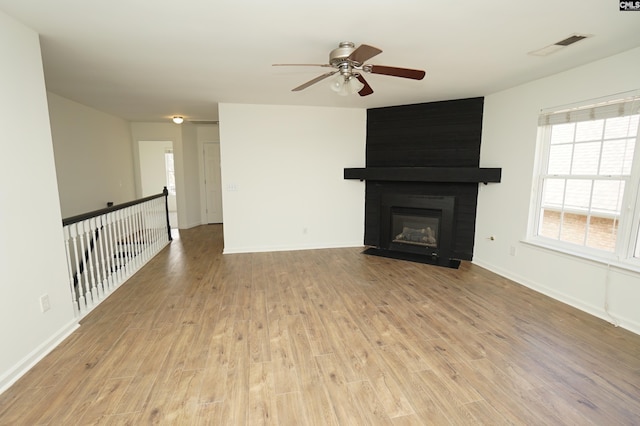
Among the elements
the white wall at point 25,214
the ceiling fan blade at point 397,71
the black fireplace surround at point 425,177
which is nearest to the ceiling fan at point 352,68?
the ceiling fan blade at point 397,71

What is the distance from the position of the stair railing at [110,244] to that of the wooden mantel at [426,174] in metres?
3.34

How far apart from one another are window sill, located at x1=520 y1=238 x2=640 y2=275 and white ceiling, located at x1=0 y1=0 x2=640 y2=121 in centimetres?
188

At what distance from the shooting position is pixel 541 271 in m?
3.36

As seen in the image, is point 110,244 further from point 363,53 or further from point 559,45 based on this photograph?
point 559,45

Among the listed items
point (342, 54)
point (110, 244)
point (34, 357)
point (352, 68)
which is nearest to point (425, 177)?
point (352, 68)

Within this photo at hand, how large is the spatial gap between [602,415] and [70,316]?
391cm

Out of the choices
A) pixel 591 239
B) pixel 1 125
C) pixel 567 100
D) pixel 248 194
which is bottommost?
pixel 591 239

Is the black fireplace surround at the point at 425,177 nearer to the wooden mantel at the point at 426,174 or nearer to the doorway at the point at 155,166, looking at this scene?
the wooden mantel at the point at 426,174

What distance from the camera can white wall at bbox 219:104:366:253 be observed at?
15.3 ft

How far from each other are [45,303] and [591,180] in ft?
16.5

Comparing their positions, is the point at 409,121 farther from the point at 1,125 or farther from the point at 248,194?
the point at 1,125

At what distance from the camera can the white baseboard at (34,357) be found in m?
1.87

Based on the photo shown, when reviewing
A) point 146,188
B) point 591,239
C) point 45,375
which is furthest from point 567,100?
point 146,188

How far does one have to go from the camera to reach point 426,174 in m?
4.30
